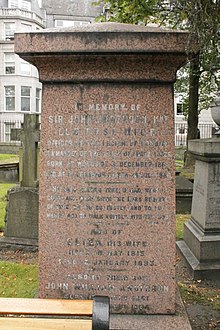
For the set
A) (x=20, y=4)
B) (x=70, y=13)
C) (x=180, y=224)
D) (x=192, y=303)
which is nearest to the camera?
(x=192, y=303)

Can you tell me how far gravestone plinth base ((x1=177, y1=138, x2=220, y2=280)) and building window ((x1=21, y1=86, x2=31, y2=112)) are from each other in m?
31.7

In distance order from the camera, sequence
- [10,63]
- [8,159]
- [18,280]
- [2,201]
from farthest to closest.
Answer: [10,63] → [8,159] → [2,201] → [18,280]

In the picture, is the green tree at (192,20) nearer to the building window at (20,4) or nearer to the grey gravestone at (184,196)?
the grey gravestone at (184,196)

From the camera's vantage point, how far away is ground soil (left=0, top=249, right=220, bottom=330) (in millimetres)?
4179

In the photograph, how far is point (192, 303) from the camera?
467 cm

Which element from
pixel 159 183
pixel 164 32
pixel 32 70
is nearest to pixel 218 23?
pixel 164 32

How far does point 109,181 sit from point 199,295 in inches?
88.9

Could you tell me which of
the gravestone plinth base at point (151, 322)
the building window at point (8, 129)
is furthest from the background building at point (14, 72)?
the gravestone plinth base at point (151, 322)

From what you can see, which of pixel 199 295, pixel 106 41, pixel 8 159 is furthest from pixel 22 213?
pixel 8 159

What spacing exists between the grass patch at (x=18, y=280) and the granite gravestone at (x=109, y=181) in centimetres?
136

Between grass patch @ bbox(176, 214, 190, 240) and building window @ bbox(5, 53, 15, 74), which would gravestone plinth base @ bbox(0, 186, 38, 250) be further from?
building window @ bbox(5, 53, 15, 74)

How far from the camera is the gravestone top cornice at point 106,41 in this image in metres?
3.12

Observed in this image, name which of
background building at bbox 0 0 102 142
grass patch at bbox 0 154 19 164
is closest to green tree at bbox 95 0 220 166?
grass patch at bbox 0 154 19 164

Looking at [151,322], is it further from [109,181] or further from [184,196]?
[184,196]
